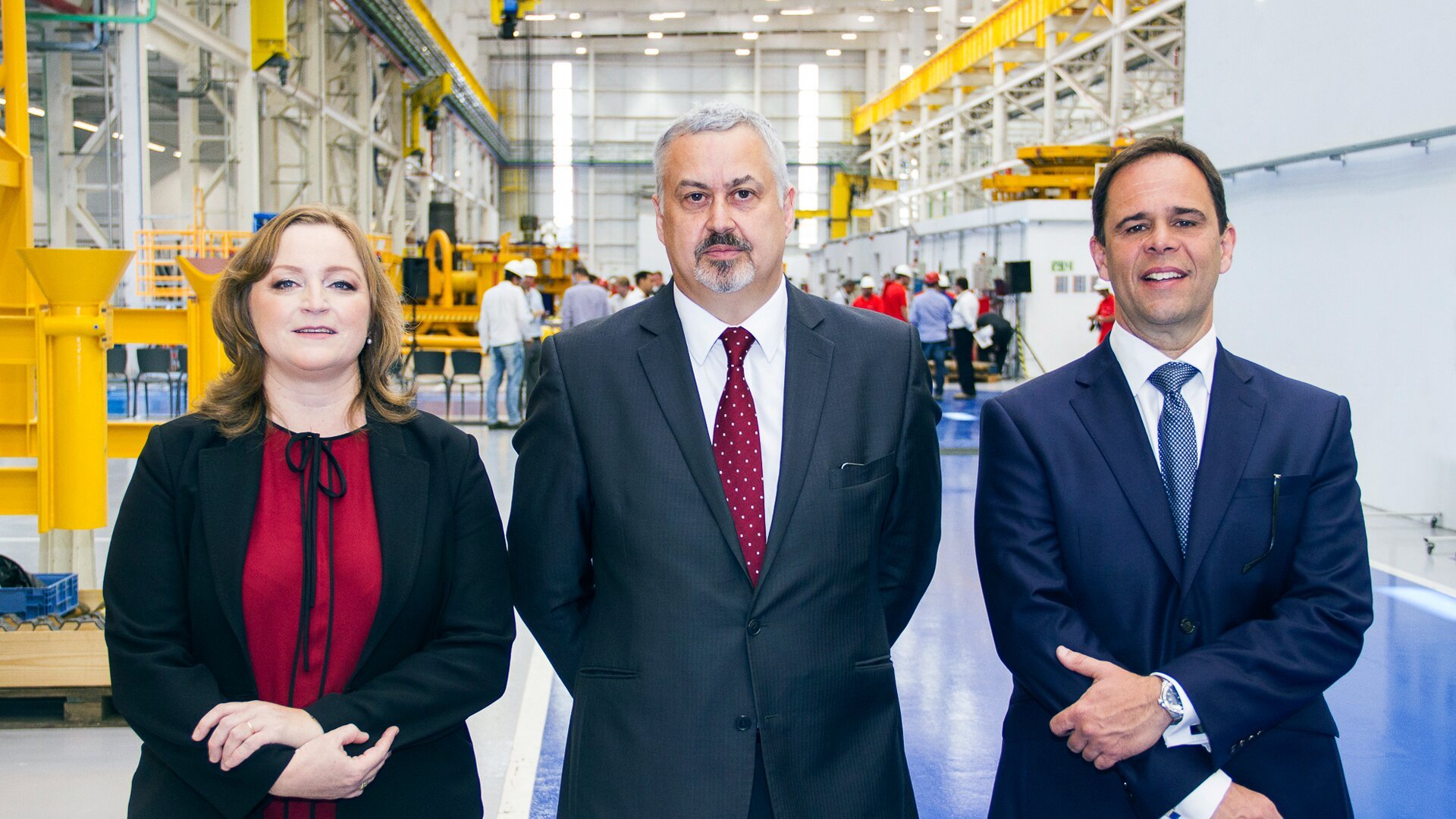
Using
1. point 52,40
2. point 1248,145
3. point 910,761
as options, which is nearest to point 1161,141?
point 910,761

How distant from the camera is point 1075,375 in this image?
2.21 m

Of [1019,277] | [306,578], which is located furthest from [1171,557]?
[1019,277]

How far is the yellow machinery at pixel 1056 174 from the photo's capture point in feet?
64.0

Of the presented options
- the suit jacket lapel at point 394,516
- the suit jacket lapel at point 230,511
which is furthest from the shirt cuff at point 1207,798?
the suit jacket lapel at point 230,511

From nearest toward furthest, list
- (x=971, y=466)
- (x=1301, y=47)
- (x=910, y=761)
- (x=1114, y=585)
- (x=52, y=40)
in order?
(x=1114, y=585) < (x=910, y=761) < (x=1301, y=47) < (x=971, y=466) < (x=52, y=40)

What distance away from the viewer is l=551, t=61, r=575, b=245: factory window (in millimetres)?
40156

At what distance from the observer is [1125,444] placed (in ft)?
6.92

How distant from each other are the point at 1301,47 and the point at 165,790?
858cm

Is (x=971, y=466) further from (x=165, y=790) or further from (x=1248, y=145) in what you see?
(x=165, y=790)

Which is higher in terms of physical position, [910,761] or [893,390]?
[893,390]

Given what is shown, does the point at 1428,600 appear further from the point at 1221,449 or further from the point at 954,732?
the point at 1221,449

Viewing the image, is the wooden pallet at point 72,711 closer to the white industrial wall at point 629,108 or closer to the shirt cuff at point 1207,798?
the shirt cuff at point 1207,798

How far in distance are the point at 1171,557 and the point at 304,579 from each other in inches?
59.0

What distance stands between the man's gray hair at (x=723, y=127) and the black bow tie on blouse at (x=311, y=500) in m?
0.76
